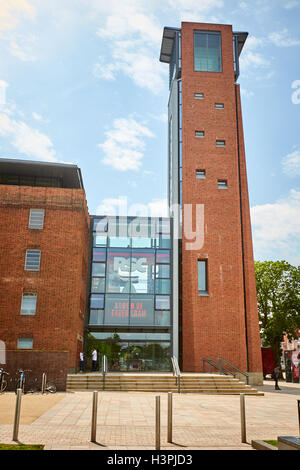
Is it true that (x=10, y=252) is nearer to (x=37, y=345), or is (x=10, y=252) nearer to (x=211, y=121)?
(x=37, y=345)

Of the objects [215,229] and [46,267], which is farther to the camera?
[215,229]

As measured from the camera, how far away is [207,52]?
3192 centimetres

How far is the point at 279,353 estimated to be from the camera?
132ft

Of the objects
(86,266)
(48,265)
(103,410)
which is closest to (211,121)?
(86,266)

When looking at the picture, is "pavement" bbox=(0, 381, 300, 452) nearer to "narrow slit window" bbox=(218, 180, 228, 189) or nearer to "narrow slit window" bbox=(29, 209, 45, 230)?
"narrow slit window" bbox=(29, 209, 45, 230)

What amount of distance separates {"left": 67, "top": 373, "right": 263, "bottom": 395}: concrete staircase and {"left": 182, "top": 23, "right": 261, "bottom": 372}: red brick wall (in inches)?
207

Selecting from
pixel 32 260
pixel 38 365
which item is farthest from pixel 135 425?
pixel 32 260

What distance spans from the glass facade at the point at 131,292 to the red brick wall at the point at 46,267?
2.07m

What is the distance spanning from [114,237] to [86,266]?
296 centimetres

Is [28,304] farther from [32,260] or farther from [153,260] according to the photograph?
[153,260]

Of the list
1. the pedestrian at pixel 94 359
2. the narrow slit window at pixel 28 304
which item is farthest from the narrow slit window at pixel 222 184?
the narrow slit window at pixel 28 304

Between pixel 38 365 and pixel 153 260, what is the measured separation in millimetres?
12016

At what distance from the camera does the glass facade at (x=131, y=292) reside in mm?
25953
